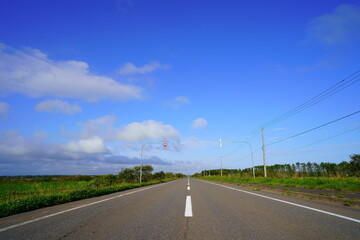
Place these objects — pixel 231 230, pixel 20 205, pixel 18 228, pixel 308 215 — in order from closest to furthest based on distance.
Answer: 1. pixel 231 230
2. pixel 18 228
3. pixel 308 215
4. pixel 20 205

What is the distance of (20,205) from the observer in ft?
20.8

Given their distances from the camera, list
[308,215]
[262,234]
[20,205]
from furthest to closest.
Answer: [20,205] < [308,215] < [262,234]

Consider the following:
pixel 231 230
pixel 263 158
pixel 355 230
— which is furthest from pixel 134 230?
pixel 263 158

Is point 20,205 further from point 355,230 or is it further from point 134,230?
point 355,230

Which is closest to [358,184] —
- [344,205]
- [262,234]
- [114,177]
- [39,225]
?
[344,205]

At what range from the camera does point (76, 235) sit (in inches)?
133

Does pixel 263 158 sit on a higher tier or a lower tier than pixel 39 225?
higher

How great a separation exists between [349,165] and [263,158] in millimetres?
26045

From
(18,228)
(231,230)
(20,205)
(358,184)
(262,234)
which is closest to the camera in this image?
(262,234)

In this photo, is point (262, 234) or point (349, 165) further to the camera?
point (349, 165)

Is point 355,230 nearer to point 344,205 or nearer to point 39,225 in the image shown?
point 344,205

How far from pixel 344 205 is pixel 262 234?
18.2 ft

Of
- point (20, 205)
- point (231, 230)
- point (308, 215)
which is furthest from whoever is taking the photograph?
point (20, 205)

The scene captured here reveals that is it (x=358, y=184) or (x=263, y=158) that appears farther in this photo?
(x=263, y=158)
